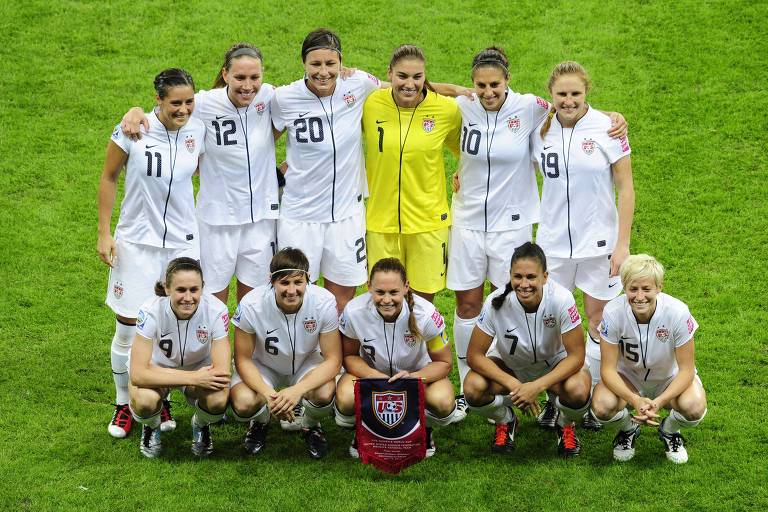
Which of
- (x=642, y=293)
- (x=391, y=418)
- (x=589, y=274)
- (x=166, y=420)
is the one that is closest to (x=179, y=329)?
(x=166, y=420)

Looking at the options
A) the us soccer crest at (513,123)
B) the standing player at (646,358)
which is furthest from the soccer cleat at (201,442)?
the us soccer crest at (513,123)

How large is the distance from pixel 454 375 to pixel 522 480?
159cm

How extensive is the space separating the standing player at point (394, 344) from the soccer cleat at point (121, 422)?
137 centimetres

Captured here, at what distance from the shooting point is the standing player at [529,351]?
683 centimetres

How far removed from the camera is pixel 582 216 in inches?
285

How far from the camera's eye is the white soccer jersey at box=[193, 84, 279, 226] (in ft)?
24.0

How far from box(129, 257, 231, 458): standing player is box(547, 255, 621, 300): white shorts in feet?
6.81

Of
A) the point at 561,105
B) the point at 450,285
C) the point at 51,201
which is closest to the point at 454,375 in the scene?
the point at 450,285

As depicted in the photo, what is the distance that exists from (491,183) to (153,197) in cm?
208

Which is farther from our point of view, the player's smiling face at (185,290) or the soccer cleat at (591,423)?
the soccer cleat at (591,423)

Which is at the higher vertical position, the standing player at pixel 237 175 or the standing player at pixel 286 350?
the standing player at pixel 237 175

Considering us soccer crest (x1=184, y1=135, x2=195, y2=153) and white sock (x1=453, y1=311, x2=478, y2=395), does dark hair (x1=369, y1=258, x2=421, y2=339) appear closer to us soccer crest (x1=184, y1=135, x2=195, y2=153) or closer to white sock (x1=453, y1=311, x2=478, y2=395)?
white sock (x1=453, y1=311, x2=478, y2=395)

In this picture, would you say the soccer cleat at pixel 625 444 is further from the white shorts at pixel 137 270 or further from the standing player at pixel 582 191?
the white shorts at pixel 137 270

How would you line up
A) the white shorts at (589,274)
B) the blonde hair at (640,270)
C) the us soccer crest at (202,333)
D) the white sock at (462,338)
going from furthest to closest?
the white sock at (462,338) < the white shorts at (589,274) < the us soccer crest at (202,333) < the blonde hair at (640,270)
